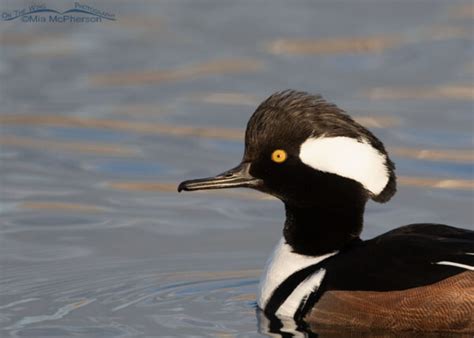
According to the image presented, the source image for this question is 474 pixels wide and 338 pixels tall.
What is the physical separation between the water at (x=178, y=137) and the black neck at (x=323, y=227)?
591 mm

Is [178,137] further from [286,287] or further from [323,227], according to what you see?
[286,287]

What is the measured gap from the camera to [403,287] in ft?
30.7

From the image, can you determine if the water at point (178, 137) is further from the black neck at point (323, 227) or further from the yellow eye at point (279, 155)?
the yellow eye at point (279, 155)

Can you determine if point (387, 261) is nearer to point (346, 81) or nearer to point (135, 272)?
point (135, 272)

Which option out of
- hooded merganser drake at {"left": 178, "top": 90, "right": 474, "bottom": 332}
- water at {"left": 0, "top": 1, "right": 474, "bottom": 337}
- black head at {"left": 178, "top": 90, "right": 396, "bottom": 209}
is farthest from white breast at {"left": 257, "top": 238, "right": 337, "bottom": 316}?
black head at {"left": 178, "top": 90, "right": 396, "bottom": 209}

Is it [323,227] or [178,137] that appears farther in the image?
[178,137]

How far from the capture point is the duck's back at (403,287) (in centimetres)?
924

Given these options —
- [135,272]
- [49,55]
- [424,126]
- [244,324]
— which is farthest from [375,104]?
[244,324]

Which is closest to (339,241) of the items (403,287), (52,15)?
(403,287)

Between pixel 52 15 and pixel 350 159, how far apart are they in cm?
848

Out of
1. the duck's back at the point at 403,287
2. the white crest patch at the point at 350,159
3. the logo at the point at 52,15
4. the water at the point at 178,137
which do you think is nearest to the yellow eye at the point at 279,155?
the white crest patch at the point at 350,159

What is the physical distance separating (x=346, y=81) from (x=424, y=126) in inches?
57.6

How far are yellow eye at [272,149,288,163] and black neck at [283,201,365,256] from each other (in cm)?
36

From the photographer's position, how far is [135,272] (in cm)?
1115
